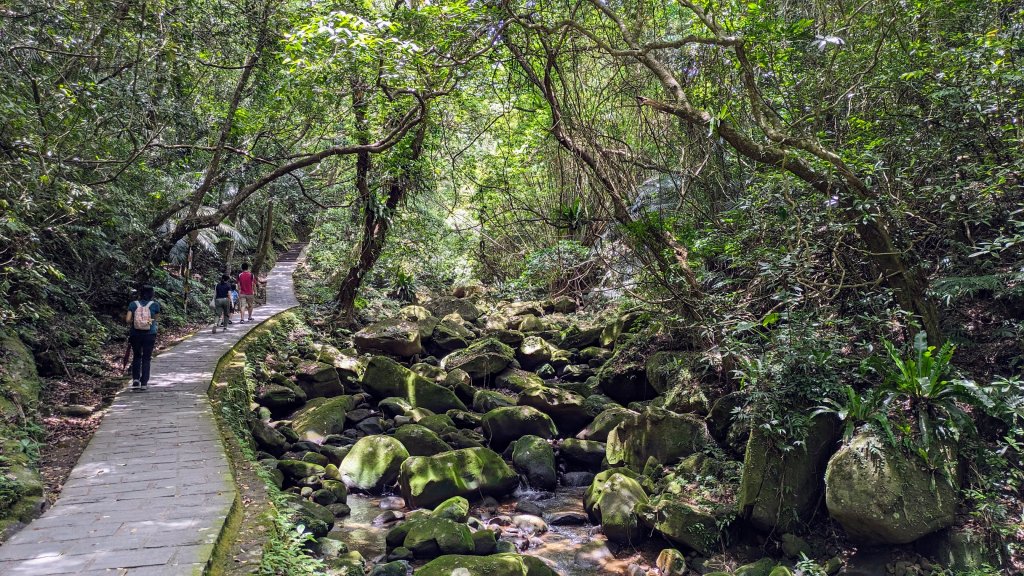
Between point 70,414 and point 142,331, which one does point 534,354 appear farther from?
point 70,414

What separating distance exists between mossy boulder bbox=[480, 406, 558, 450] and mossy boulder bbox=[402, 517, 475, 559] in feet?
10.4

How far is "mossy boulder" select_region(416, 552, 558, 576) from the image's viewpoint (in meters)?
5.51

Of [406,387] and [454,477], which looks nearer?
[454,477]

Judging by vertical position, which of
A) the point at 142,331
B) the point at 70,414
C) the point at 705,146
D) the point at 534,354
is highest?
the point at 705,146

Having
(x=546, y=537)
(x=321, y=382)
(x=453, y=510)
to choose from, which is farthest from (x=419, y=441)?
(x=321, y=382)

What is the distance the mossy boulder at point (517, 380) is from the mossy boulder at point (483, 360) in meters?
0.19

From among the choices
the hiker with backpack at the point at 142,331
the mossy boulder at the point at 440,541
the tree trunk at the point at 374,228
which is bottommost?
the mossy boulder at the point at 440,541

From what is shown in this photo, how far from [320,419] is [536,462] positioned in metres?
3.54

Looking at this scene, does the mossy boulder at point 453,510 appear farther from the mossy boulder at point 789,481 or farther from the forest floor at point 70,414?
the forest floor at point 70,414

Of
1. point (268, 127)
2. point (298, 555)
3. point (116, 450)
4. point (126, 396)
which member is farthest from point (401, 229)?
point (298, 555)

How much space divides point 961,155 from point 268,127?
10.5 meters

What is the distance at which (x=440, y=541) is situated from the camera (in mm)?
6254

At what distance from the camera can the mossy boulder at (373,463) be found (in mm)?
8156

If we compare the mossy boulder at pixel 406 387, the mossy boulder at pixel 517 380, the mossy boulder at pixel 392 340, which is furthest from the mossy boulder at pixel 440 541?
the mossy boulder at pixel 392 340
